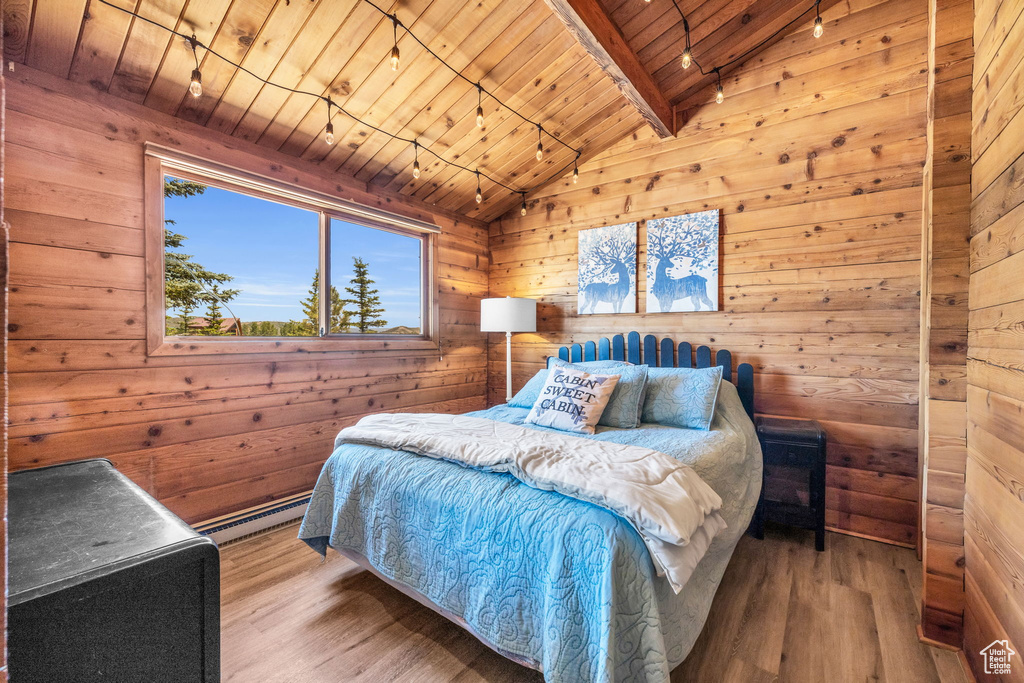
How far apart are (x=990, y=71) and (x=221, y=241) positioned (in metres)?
3.46

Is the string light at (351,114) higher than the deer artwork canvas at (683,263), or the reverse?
the string light at (351,114)

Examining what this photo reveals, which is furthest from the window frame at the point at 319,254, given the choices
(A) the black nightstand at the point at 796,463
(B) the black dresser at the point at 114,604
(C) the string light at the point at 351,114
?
(A) the black nightstand at the point at 796,463

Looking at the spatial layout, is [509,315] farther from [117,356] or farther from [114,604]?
[114,604]

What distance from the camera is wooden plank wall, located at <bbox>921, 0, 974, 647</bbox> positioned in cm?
175

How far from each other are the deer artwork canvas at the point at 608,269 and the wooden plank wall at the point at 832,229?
0.24m

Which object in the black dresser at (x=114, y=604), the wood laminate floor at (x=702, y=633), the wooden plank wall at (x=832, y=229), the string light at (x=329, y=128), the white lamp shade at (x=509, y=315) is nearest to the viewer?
the black dresser at (x=114, y=604)

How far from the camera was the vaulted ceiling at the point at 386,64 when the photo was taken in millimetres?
2035

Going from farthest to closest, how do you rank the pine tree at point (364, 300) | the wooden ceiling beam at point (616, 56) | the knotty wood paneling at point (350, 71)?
the pine tree at point (364, 300)
the wooden ceiling beam at point (616, 56)
the knotty wood paneling at point (350, 71)

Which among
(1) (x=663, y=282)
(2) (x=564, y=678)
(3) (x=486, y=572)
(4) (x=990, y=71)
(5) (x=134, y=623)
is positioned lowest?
(2) (x=564, y=678)

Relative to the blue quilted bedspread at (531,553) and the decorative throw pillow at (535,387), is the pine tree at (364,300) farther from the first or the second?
the blue quilted bedspread at (531,553)

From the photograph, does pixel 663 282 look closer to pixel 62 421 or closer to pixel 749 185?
pixel 749 185

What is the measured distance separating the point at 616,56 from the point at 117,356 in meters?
2.94

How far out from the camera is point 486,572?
5.31ft

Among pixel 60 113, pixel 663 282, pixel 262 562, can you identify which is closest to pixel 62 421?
pixel 262 562
